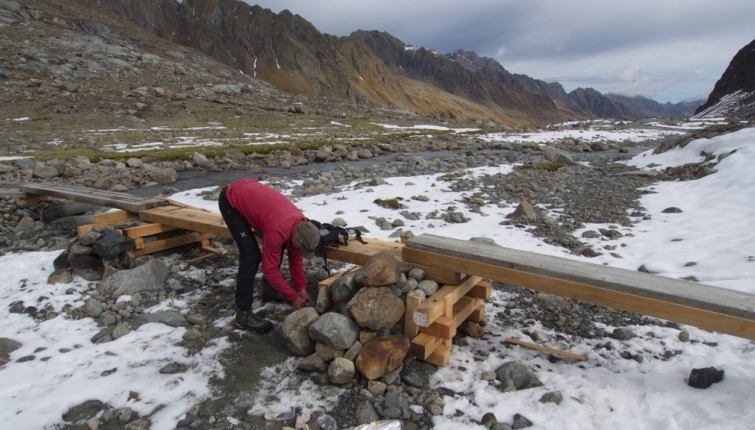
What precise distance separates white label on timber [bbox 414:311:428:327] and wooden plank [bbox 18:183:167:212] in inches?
251

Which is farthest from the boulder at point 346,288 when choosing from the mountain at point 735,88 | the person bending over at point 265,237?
the mountain at point 735,88

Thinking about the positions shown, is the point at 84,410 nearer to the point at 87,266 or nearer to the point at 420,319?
the point at 420,319

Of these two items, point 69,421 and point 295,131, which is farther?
point 295,131

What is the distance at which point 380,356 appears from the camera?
15.2 ft

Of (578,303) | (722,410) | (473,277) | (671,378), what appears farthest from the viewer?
(578,303)

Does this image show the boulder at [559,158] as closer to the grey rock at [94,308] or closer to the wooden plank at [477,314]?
the wooden plank at [477,314]

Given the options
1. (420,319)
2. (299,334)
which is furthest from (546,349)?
(299,334)

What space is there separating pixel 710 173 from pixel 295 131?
32465 mm

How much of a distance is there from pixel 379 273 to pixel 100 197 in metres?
7.53

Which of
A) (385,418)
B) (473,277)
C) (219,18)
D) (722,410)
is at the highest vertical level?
(219,18)

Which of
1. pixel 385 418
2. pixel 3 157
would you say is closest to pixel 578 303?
pixel 385 418

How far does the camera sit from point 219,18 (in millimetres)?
171125

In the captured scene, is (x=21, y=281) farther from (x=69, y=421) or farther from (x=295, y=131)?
(x=295, y=131)

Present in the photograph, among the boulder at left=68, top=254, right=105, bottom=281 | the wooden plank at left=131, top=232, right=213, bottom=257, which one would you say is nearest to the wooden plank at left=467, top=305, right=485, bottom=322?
the wooden plank at left=131, top=232, right=213, bottom=257
